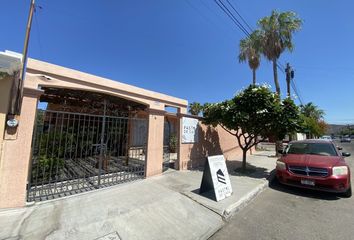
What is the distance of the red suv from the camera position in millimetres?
5303

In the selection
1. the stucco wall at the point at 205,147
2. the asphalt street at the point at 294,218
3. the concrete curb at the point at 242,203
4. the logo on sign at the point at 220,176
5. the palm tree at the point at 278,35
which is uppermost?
the palm tree at the point at 278,35

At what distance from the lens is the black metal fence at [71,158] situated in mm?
4828

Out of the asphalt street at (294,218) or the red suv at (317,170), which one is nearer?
the asphalt street at (294,218)

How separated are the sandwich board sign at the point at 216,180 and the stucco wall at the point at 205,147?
3.01 metres

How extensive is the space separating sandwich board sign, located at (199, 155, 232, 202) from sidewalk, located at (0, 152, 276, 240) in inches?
7.9

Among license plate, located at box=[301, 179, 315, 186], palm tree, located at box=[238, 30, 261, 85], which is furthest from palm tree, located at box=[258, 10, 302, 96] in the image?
license plate, located at box=[301, 179, 315, 186]

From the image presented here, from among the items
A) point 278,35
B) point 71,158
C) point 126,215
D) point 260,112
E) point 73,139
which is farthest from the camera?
point 278,35

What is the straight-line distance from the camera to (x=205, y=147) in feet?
32.0

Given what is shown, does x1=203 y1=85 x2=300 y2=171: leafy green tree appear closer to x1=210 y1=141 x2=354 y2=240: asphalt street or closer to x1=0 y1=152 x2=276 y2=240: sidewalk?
x1=210 y1=141 x2=354 y2=240: asphalt street

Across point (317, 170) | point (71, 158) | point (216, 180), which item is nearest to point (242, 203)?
point (216, 180)

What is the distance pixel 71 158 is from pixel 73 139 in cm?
97

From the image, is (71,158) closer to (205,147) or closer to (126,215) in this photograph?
(126,215)

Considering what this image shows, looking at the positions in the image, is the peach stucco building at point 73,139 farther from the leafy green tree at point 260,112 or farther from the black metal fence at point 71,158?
the leafy green tree at point 260,112

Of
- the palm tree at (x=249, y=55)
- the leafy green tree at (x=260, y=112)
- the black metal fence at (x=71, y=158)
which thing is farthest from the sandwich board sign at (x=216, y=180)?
the palm tree at (x=249, y=55)
